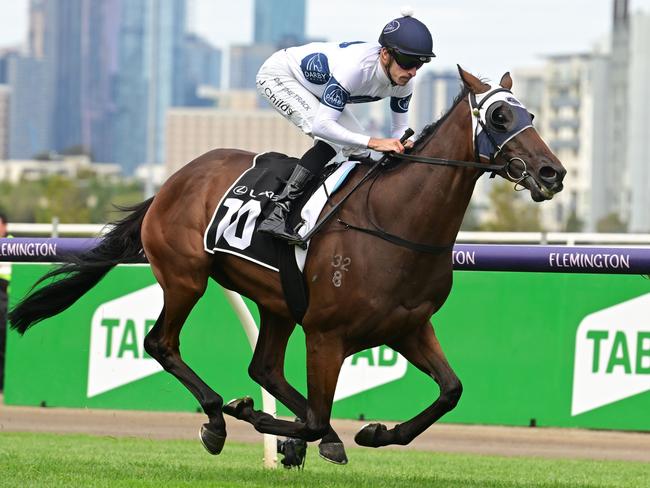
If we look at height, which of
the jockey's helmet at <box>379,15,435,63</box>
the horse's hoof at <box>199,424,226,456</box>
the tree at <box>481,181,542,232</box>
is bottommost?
the tree at <box>481,181,542,232</box>

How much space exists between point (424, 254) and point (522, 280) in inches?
162

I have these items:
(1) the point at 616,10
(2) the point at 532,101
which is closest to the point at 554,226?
(2) the point at 532,101

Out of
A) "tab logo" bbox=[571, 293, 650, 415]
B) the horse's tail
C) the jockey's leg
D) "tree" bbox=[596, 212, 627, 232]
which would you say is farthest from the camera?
"tree" bbox=[596, 212, 627, 232]

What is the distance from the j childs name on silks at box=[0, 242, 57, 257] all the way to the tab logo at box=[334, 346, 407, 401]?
106 inches

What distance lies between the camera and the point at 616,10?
305 ft

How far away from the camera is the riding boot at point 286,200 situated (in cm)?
688

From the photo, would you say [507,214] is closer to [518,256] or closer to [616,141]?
[616,141]

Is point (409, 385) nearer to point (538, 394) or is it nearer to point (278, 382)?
point (538, 394)

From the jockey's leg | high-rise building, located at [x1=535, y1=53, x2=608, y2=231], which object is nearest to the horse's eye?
the jockey's leg

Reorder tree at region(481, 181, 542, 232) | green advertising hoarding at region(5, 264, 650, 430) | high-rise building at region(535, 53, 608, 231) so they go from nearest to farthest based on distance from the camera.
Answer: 1. green advertising hoarding at region(5, 264, 650, 430)
2. tree at region(481, 181, 542, 232)
3. high-rise building at region(535, 53, 608, 231)

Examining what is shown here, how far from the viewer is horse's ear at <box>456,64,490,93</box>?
6477 millimetres

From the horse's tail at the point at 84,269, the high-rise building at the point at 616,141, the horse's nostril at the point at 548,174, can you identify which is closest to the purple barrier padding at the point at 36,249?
the horse's tail at the point at 84,269

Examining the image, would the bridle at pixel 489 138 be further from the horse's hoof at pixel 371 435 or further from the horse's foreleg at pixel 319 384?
the horse's hoof at pixel 371 435

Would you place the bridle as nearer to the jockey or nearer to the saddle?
the jockey
